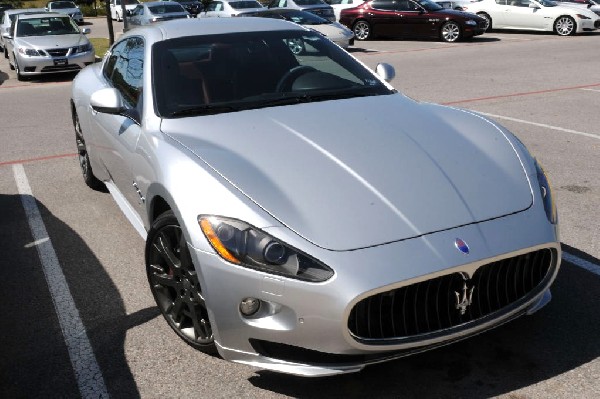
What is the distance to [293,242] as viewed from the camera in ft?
9.86


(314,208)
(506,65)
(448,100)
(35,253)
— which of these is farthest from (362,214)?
(506,65)

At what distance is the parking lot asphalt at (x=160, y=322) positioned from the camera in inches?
130

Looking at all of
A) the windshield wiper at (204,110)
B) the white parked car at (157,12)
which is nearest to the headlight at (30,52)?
the white parked car at (157,12)

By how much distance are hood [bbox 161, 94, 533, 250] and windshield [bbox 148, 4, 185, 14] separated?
2437cm

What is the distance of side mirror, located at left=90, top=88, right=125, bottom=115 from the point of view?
4.42m

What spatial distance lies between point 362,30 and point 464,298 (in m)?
21.2

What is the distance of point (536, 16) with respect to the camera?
73.9ft

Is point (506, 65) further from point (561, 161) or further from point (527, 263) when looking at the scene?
point (527, 263)

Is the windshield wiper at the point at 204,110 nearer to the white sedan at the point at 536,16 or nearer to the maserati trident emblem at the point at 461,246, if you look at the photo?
the maserati trident emblem at the point at 461,246

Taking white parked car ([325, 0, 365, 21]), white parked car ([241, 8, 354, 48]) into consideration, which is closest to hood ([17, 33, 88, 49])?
white parked car ([241, 8, 354, 48])

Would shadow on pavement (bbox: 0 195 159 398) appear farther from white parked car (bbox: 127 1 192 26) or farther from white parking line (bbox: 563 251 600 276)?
white parked car (bbox: 127 1 192 26)

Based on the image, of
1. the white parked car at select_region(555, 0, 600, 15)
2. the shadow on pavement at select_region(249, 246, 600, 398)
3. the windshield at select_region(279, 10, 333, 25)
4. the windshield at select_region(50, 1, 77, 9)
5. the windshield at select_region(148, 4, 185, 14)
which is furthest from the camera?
the windshield at select_region(50, 1, 77, 9)

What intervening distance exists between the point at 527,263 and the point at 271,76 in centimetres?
214

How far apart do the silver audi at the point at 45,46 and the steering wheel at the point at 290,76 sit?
11763 millimetres
